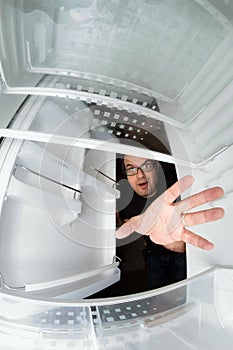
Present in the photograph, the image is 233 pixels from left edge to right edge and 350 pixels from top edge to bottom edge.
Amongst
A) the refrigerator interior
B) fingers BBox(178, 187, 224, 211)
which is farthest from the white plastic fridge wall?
fingers BBox(178, 187, 224, 211)

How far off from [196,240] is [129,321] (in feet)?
0.67

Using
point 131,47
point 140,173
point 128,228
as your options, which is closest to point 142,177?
point 140,173

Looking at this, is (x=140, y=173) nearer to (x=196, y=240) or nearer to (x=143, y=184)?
(x=143, y=184)

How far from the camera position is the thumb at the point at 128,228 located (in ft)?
2.61

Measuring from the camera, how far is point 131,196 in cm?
80

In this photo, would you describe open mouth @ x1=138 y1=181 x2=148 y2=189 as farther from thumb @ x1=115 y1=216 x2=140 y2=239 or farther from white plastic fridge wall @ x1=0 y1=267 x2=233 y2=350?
white plastic fridge wall @ x1=0 y1=267 x2=233 y2=350

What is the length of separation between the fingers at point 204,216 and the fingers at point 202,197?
0.05ft

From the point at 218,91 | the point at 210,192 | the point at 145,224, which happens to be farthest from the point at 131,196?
the point at 218,91

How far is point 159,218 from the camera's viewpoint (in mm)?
767

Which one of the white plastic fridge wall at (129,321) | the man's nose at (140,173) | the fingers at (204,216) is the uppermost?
the fingers at (204,216)

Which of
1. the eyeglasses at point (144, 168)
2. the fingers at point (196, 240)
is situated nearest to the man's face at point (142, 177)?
the eyeglasses at point (144, 168)

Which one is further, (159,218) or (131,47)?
(159,218)

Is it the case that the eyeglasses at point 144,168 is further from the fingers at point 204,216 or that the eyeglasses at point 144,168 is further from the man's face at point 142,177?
A: the fingers at point 204,216

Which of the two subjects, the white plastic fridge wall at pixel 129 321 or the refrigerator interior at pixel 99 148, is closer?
the refrigerator interior at pixel 99 148
